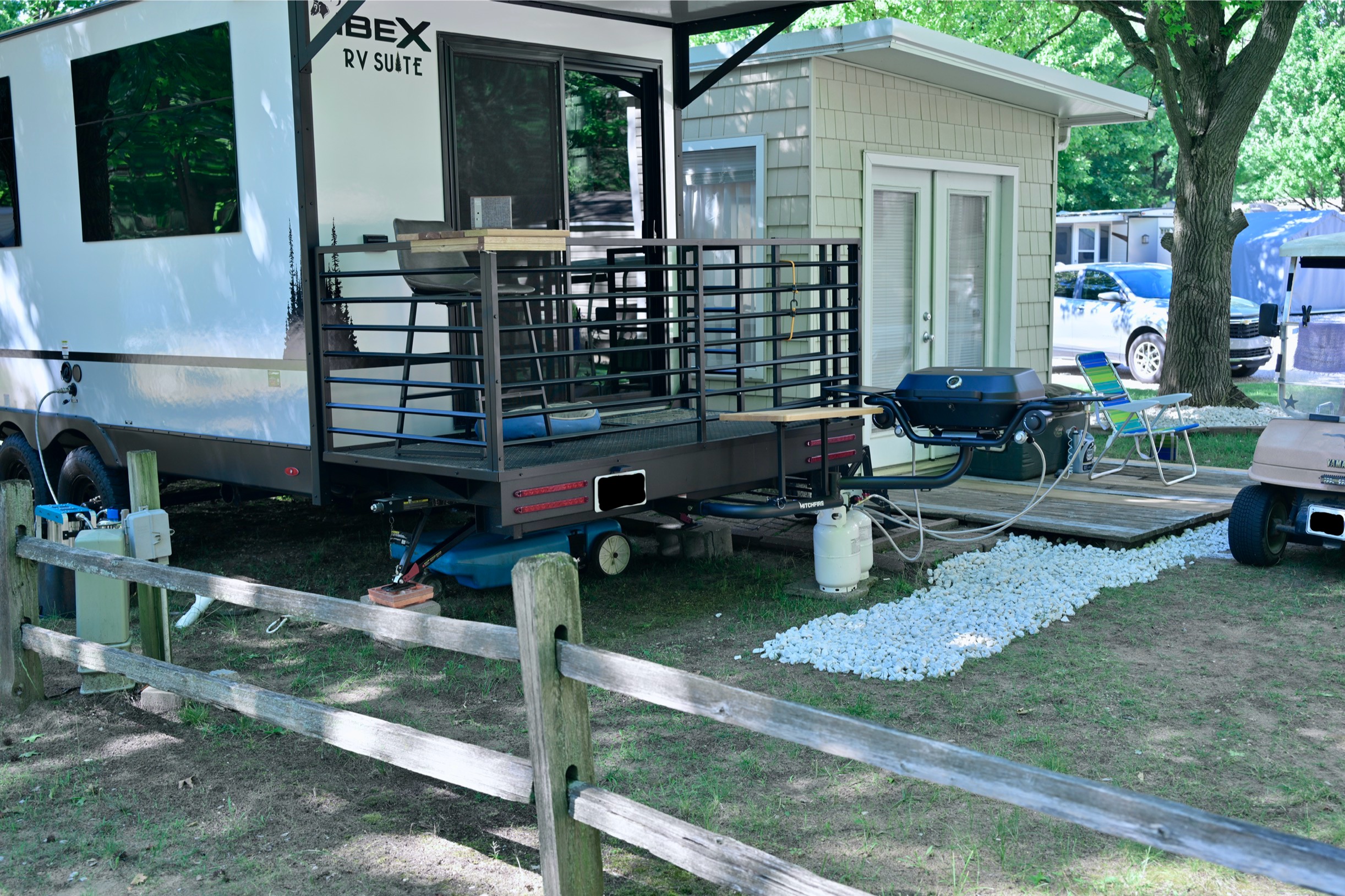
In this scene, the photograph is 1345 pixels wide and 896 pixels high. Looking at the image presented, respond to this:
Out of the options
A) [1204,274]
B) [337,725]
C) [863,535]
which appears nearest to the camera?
[337,725]

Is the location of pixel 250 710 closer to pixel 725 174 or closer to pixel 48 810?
pixel 48 810

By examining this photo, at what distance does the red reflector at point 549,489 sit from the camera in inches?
197

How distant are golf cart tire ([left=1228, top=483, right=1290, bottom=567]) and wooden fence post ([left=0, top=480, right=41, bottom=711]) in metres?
6.01

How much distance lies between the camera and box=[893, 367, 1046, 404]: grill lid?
18.7 ft

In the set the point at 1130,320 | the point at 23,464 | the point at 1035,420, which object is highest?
the point at 1130,320

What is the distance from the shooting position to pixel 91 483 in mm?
7043

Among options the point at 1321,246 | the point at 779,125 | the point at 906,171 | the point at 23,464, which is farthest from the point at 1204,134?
the point at 23,464

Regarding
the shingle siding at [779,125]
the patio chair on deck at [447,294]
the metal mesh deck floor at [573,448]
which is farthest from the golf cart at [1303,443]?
the patio chair on deck at [447,294]

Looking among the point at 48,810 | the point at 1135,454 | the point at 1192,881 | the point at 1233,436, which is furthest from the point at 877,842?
the point at 1233,436

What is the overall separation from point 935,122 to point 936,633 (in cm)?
495

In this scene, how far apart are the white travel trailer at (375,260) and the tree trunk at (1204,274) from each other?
7169mm

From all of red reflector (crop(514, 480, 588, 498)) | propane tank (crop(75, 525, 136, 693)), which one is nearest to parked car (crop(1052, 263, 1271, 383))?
red reflector (crop(514, 480, 588, 498))

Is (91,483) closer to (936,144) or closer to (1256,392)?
(936,144)

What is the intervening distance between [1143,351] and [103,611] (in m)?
16.0
